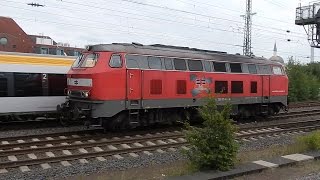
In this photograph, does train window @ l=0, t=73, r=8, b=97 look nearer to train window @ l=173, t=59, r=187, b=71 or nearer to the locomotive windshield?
the locomotive windshield

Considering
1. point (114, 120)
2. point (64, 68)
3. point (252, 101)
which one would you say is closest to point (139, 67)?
point (114, 120)

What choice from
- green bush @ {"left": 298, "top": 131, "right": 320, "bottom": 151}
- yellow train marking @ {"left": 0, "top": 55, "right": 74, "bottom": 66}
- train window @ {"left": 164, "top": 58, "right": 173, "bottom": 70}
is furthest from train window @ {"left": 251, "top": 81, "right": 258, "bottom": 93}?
green bush @ {"left": 298, "top": 131, "right": 320, "bottom": 151}

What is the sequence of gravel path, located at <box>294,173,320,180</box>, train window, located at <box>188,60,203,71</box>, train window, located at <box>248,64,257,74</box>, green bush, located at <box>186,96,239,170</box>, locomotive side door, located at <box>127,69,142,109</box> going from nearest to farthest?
gravel path, located at <box>294,173,320,180</box>, green bush, located at <box>186,96,239,170</box>, locomotive side door, located at <box>127,69,142,109</box>, train window, located at <box>188,60,203,71</box>, train window, located at <box>248,64,257,74</box>

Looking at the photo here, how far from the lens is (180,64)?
15938 mm

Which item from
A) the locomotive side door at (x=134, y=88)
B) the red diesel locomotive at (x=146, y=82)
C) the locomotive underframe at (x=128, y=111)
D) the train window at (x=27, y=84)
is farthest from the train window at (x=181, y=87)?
the train window at (x=27, y=84)

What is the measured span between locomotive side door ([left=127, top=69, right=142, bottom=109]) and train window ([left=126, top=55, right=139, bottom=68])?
19 centimetres

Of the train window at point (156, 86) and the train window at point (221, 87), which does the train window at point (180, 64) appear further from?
the train window at point (221, 87)

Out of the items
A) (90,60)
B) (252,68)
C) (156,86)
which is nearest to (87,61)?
(90,60)

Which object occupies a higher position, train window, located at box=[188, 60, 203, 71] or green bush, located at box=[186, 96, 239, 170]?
train window, located at box=[188, 60, 203, 71]

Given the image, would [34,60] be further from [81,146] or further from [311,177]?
[311,177]

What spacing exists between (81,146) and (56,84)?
5.90m

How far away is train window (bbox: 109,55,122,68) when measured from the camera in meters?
14.0

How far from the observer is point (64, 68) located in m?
17.6

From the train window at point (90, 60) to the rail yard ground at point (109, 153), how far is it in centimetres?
244
